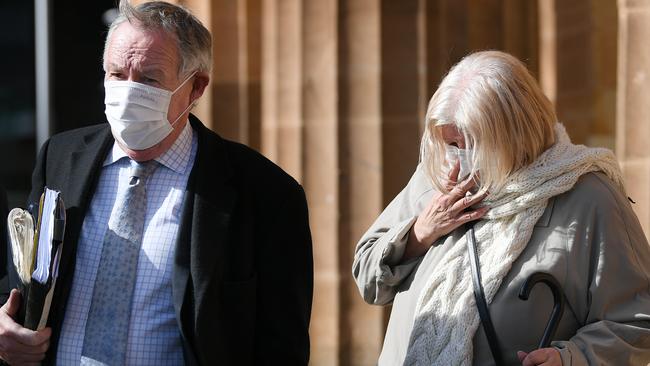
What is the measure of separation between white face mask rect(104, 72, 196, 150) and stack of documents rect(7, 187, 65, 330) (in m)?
0.27

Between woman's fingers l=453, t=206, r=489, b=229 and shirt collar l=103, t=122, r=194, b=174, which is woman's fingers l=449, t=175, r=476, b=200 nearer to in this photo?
woman's fingers l=453, t=206, r=489, b=229

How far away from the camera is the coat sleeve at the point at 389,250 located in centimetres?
337

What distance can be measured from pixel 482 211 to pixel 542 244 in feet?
0.62

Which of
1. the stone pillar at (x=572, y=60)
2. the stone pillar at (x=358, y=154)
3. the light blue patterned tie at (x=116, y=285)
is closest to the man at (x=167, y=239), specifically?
the light blue patterned tie at (x=116, y=285)

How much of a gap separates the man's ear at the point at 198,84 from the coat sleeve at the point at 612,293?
1.14 meters

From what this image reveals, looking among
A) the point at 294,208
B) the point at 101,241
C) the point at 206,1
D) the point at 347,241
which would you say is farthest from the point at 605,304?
the point at 206,1

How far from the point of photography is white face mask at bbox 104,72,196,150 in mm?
3230

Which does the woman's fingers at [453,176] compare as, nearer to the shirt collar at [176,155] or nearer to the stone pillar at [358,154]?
the shirt collar at [176,155]

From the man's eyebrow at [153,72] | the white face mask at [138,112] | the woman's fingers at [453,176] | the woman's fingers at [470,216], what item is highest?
the man's eyebrow at [153,72]

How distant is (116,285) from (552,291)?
1168 millimetres

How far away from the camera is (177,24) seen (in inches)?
129

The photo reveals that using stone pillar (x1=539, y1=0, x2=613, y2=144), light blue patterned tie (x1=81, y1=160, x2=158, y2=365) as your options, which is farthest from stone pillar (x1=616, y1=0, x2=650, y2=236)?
stone pillar (x1=539, y1=0, x2=613, y2=144)

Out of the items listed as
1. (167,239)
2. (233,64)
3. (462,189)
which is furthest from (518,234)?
(233,64)

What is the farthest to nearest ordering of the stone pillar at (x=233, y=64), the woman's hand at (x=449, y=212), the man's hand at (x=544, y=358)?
the stone pillar at (x=233, y=64), the woman's hand at (x=449, y=212), the man's hand at (x=544, y=358)
